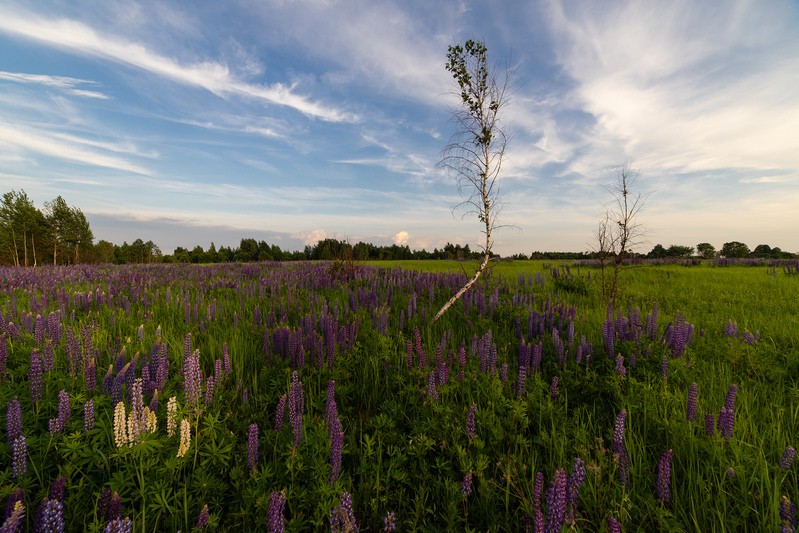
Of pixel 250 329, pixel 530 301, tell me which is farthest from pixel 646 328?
pixel 250 329

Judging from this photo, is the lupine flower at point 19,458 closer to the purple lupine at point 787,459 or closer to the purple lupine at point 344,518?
the purple lupine at point 344,518

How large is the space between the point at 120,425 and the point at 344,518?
1.73 metres

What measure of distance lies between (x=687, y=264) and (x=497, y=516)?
76.2 ft

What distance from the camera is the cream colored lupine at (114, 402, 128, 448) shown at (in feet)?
7.66

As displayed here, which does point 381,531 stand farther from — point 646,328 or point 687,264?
point 687,264

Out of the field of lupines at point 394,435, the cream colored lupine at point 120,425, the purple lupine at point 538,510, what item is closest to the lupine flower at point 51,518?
the field of lupines at point 394,435

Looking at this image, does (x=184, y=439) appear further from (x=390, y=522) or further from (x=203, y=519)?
(x=390, y=522)

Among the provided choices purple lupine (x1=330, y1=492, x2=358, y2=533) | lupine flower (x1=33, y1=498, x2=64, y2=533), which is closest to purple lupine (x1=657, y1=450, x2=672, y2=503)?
purple lupine (x1=330, y1=492, x2=358, y2=533)

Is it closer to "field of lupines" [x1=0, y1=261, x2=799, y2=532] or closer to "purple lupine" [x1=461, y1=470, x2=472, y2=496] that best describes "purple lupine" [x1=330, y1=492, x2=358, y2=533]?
"field of lupines" [x1=0, y1=261, x2=799, y2=532]

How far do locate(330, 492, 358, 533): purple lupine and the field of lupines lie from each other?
1 cm

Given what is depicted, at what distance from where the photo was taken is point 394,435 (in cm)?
304

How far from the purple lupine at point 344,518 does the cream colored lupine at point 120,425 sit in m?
1.60

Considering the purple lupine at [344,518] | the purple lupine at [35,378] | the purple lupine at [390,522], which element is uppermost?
the purple lupine at [35,378]

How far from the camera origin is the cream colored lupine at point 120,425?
234 centimetres
